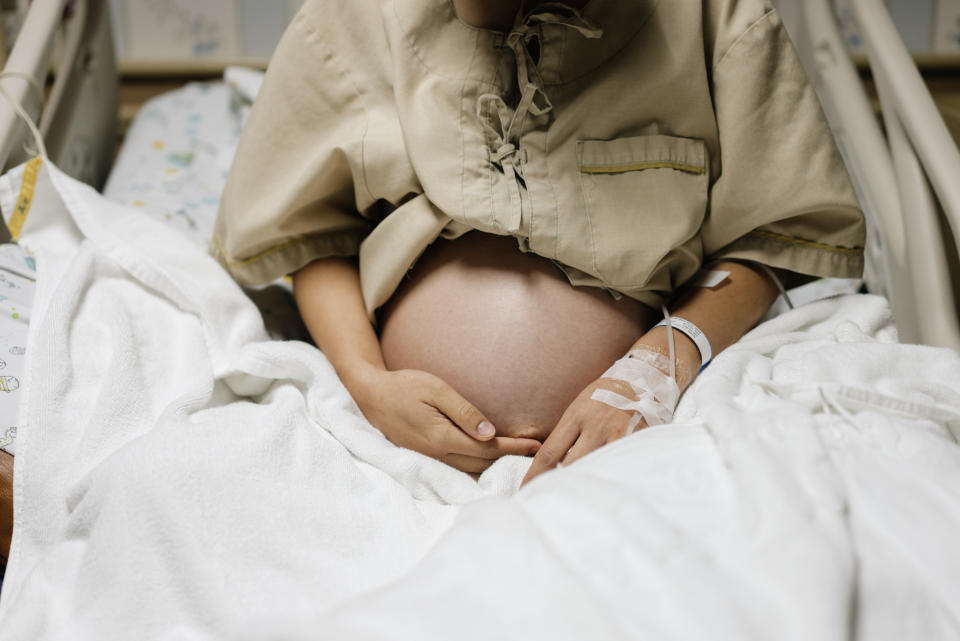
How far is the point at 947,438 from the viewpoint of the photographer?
0.68m

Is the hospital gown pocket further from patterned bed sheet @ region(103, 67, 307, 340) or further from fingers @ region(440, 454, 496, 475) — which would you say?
patterned bed sheet @ region(103, 67, 307, 340)

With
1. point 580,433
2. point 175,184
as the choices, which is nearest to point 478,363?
point 580,433

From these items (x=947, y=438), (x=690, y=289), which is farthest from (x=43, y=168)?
(x=947, y=438)

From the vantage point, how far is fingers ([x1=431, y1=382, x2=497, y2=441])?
82 centimetres

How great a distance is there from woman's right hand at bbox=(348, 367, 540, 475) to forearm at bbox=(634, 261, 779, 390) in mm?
182

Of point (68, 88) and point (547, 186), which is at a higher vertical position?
point (547, 186)

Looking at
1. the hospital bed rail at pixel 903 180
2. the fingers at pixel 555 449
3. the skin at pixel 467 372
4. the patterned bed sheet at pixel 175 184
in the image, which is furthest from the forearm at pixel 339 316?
the hospital bed rail at pixel 903 180

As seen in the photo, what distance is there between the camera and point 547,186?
875 millimetres

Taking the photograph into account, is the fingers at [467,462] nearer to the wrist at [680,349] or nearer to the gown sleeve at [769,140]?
the wrist at [680,349]

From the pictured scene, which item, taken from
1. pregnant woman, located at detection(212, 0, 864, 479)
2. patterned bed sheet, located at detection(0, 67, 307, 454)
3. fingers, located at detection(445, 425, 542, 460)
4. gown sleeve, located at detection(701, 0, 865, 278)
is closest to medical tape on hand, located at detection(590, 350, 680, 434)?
pregnant woman, located at detection(212, 0, 864, 479)

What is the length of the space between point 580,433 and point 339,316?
14.1 inches

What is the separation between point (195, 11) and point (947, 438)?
A: 6.35 feet

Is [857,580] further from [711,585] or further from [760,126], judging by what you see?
[760,126]

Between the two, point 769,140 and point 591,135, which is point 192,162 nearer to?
point 591,135
